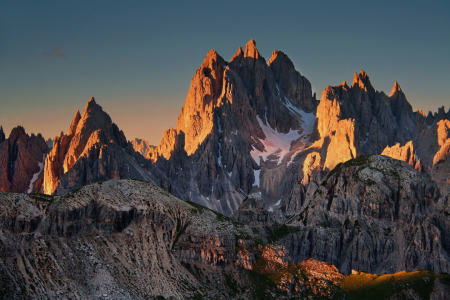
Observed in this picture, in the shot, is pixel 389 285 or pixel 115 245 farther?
pixel 389 285

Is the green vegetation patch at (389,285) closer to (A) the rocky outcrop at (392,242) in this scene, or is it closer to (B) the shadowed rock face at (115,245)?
(B) the shadowed rock face at (115,245)

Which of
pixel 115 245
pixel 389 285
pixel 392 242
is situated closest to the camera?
pixel 115 245

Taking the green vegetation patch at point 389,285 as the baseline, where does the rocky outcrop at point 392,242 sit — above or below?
above

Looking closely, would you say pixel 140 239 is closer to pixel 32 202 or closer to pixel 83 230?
pixel 83 230

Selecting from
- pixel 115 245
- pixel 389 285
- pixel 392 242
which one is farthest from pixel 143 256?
pixel 392 242

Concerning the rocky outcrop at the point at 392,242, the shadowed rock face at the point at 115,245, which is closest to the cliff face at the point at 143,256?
the shadowed rock face at the point at 115,245

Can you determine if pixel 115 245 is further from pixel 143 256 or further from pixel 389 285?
pixel 389 285

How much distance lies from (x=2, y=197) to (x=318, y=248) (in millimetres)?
107020

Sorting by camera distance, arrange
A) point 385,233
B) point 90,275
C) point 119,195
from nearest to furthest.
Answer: point 90,275
point 119,195
point 385,233

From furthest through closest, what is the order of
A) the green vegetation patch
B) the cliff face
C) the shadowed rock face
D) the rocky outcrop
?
the rocky outcrop < the green vegetation patch < the cliff face < the shadowed rock face

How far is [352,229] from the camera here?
198875mm

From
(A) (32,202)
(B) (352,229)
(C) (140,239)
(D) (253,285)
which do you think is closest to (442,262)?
(B) (352,229)

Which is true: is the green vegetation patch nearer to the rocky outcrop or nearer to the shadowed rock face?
the shadowed rock face

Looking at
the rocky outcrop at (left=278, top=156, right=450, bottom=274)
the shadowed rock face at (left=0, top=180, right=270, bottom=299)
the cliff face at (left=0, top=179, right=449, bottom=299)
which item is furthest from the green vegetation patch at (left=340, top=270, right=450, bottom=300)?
the rocky outcrop at (left=278, top=156, right=450, bottom=274)
